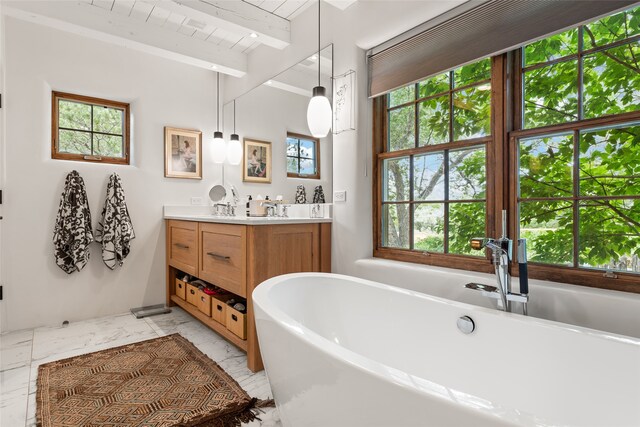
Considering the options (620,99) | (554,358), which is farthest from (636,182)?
(554,358)

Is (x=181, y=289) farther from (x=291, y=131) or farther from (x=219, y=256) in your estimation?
(x=291, y=131)

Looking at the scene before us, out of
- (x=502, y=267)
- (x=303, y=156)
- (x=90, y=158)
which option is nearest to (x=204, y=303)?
(x=303, y=156)

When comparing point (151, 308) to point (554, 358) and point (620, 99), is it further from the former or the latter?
point (620, 99)

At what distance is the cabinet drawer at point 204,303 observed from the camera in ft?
8.32

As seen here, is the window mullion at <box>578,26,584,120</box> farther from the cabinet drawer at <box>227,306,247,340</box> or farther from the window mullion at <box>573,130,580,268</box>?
the cabinet drawer at <box>227,306,247,340</box>

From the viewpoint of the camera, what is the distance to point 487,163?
1739mm

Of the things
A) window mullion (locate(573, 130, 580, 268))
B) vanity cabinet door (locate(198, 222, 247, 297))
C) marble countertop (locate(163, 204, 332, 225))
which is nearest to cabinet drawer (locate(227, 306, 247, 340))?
vanity cabinet door (locate(198, 222, 247, 297))

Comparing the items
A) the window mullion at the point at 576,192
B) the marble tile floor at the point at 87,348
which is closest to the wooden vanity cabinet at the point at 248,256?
the marble tile floor at the point at 87,348

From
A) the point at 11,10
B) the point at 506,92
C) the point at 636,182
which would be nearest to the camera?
the point at 636,182

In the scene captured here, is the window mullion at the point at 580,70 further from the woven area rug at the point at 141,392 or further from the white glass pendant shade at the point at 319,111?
the woven area rug at the point at 141,392

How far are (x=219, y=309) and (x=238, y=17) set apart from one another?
2.23 metres

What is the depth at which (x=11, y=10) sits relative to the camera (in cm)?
222

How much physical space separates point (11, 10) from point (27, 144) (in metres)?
0.97

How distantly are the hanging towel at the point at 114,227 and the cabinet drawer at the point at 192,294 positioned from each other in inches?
28.4
